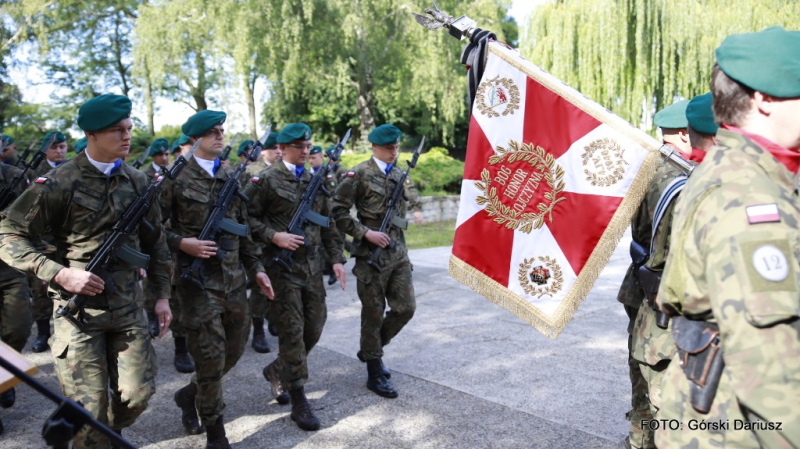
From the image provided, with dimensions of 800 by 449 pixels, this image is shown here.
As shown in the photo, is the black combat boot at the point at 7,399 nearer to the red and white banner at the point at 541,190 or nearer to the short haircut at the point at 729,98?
the red and white banner at the point at 541,190

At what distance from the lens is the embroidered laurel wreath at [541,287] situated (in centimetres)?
324

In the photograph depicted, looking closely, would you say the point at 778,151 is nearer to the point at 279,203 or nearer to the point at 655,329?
the point at 655,329

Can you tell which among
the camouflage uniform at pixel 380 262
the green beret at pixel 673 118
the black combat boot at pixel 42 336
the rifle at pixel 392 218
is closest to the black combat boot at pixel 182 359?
the black combat boot at pixel 42 336

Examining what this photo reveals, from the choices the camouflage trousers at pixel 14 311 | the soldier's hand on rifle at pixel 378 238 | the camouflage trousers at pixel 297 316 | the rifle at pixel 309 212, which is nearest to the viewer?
the camouflage trousers at pixel 297 316

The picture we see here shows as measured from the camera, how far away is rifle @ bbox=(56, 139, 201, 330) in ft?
10.6

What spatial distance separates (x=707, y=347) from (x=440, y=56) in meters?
19.7

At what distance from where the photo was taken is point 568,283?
10.5 ft

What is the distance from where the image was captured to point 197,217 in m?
4.35

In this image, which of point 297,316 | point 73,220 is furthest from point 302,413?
point 73,220

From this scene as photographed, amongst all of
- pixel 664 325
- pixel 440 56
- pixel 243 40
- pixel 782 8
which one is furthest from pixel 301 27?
pixel 664 325

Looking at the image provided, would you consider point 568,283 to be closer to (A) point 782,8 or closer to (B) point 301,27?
(A) point 782,8

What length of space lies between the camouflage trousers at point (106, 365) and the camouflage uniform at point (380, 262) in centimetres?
205

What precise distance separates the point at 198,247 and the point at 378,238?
1526 millimetres

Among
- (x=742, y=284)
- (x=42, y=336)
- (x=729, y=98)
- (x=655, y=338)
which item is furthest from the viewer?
(x=42, y=336)
